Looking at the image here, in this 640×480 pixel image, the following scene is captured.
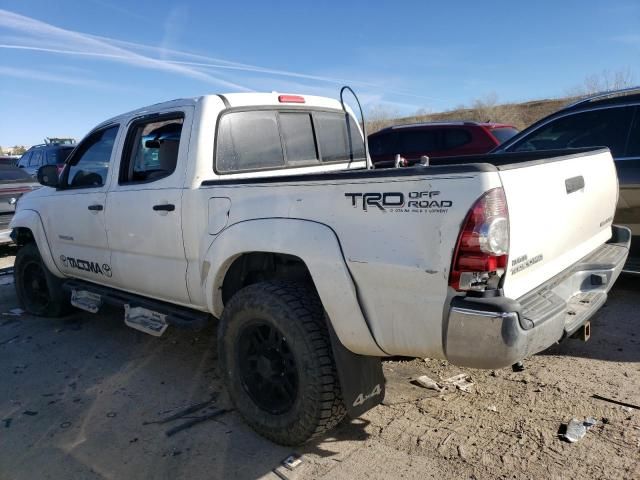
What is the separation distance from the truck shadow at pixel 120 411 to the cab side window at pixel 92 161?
148cm

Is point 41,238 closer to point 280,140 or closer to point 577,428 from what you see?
point 280,140

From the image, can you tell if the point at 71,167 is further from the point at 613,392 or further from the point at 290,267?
the point at 613,392

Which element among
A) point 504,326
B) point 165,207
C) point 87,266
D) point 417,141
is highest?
point 417,141

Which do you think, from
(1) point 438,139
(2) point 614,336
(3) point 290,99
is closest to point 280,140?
(3) point 290,99

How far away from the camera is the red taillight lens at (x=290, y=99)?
4.03 meters

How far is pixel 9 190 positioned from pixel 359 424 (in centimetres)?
A: 827

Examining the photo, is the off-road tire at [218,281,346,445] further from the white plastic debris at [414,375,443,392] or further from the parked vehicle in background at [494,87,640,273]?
the parked vehicle in background at [494,87,640,273]

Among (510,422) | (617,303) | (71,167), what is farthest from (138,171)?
(617,303)

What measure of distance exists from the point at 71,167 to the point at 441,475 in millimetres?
4163

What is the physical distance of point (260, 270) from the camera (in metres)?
3.35

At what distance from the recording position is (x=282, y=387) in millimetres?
2969

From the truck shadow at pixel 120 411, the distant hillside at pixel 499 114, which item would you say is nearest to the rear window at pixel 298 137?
the truck shadow at pixel 120 411

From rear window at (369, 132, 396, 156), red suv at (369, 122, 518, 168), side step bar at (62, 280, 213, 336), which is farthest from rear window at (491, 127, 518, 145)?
side step bar at (62, 280, 213, 336)

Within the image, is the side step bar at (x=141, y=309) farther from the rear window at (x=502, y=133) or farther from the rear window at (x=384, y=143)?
the rear window at (x=502, y=133)
